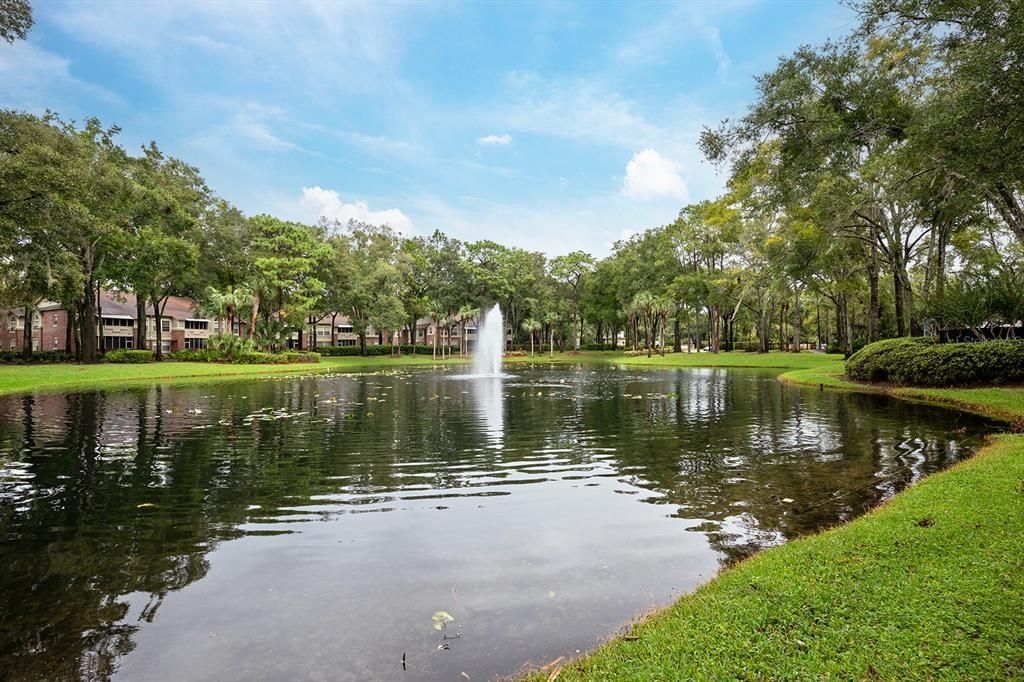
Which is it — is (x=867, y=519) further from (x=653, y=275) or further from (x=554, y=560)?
(x=653, y=275)

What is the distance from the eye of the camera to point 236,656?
443 centimetres

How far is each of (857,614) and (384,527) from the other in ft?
17.6

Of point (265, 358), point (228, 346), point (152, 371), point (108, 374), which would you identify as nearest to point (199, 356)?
point (228, 346)

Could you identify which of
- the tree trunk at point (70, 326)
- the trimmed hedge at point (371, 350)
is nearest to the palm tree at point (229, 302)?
the tree trunk at point (70, 326)

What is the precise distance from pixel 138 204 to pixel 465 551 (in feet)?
154

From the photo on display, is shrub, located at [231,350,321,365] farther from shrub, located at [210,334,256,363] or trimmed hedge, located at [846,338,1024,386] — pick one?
trimmed hedge, located at [846,338,1024,386]

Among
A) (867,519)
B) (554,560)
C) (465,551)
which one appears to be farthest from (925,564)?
(465,551)

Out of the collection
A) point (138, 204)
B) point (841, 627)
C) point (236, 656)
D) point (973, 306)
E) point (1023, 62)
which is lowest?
point (236, 656)

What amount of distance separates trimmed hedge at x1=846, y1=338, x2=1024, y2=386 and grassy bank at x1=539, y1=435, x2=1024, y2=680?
17597 mm

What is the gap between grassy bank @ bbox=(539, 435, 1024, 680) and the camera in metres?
3.60

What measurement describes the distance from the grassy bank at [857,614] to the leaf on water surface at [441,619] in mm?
1275

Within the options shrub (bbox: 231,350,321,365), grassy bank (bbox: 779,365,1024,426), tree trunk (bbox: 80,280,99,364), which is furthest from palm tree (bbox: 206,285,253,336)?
grassy bank (bbox: 779,365,1024,426)

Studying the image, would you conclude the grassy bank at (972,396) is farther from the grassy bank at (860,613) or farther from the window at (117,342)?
the window at (117,342)

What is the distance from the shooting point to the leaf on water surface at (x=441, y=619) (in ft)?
15.9
